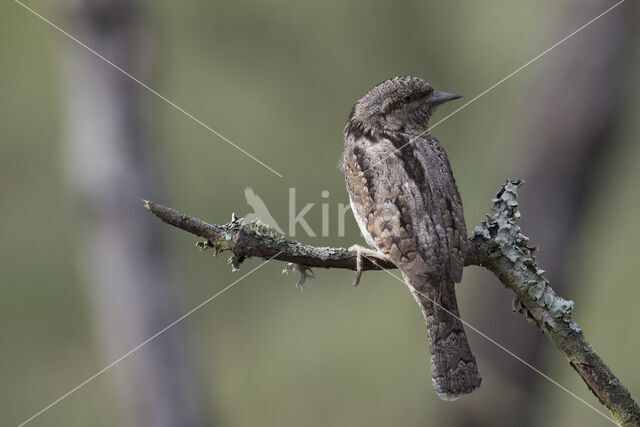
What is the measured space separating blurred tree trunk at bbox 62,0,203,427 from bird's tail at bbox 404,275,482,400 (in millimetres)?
3692

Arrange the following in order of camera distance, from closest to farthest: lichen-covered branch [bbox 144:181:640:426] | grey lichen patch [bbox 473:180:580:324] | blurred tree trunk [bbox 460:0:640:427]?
lichen-covered branch [bbox 144:181:640:426], grey lichen patch [bbox 473:180:580:324], blurred tree trunk [bbox 460:0:640:427]

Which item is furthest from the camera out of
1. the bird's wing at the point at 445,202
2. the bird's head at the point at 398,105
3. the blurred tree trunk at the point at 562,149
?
the blurred tree trunk at the point at 562,149

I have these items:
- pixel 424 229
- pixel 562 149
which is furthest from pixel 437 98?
pixel 562 149

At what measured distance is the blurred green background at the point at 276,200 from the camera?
27.5 ft

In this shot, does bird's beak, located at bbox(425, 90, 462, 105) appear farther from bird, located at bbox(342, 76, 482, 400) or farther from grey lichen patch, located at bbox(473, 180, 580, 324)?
grey lichen patch, located at bbox(473, 180, 580, 324)

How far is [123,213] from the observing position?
22.1 feet

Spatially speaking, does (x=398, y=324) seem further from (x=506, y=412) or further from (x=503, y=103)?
(x=503, y=103)

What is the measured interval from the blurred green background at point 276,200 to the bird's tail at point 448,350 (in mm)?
3906

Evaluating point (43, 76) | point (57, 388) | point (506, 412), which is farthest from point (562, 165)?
point (43, 76)

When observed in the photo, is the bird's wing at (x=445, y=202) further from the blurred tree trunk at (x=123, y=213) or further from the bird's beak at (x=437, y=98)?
the blurred tree trunk at (x=123, y=213)

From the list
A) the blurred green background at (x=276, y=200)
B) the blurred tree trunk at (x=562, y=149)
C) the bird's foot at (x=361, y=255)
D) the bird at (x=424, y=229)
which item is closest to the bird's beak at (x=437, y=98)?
the bird at (x=424, y=229)

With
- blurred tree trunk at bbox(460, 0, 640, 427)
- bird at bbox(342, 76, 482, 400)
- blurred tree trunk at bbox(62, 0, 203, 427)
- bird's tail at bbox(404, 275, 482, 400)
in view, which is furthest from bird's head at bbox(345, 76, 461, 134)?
blurred tree trunk at bbox(62, 0, 203, 427)

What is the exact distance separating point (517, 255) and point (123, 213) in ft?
13.8

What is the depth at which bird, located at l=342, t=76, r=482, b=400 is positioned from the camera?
3.72 m
